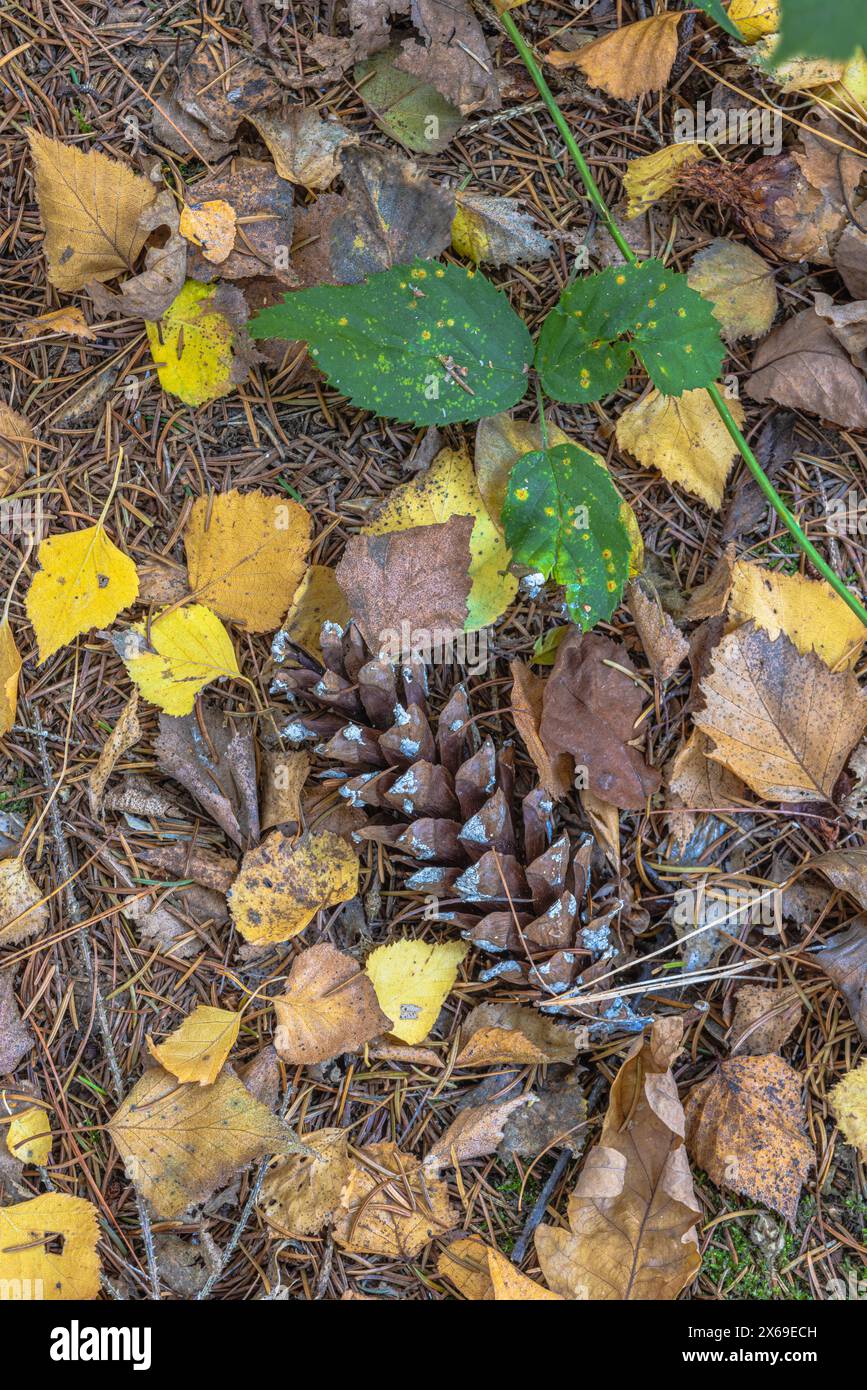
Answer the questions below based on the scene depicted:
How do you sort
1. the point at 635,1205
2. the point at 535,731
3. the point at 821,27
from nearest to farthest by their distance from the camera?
the point at 821,27
the point at 635,1205
the point at 535,731

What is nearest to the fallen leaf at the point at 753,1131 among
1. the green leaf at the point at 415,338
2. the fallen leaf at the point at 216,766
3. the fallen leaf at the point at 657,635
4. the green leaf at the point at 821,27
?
the fallen leaf at the point at 657,635

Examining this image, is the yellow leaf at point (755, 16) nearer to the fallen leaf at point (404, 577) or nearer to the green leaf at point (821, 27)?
the fallen leaf at point (404, 577)

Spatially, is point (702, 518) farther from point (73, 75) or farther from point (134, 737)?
point (73, 75)

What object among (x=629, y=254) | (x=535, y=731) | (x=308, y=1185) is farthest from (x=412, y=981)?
(x=629, y=254)

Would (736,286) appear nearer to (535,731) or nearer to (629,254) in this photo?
(629,254)
